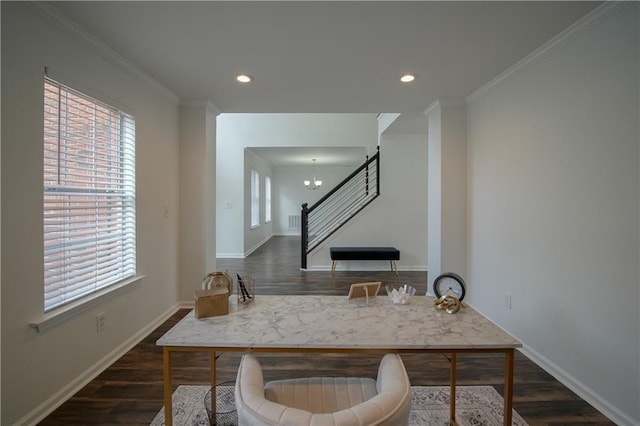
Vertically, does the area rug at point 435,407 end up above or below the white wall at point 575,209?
below

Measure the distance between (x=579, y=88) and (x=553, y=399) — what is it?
2.06m

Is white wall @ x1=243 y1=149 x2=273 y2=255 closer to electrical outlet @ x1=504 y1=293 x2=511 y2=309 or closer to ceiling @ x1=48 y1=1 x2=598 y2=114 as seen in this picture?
ceiling @ x1=48 y1=1 x2=598 y2=114

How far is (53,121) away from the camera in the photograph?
186 centimetres

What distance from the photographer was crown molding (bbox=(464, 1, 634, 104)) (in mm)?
1758

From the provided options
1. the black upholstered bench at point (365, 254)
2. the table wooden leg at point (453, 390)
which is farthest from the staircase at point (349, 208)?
the table wooden leg at point (453, 390)

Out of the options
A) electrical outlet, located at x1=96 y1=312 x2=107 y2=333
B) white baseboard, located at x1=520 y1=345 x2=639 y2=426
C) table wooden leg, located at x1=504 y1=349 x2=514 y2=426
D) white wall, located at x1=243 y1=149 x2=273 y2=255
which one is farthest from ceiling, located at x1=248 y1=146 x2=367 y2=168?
table wooden leg, located at x1=504 y1=349 x2=514 y2=426

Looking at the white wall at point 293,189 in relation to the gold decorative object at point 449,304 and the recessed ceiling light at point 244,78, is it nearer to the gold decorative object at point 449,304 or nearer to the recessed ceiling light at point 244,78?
the recessed ceiling light at point 244,78

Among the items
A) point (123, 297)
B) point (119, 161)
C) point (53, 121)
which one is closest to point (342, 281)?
point (123, 297)

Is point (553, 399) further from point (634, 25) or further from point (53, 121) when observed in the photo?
point (53, 121)

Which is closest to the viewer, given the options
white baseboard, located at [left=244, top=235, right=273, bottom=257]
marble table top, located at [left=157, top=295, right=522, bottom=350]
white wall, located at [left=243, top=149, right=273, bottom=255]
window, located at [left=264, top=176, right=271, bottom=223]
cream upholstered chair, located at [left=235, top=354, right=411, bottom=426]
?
cream upholstered chair, located at [left=235, top=354, right=411, bottom=426]

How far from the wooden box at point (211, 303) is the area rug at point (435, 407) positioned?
691 millimetres

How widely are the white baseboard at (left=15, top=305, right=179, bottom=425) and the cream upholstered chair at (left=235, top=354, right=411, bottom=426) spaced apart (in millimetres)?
1543

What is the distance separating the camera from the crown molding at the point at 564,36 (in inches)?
69.2

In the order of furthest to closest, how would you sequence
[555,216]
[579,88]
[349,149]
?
1. [349,149]
2. [555,216]
3. [579,88]
